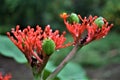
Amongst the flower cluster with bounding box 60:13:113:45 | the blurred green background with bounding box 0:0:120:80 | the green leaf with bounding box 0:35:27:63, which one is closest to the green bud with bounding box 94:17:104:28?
the flower cluster with bounding box 60:13:113:45

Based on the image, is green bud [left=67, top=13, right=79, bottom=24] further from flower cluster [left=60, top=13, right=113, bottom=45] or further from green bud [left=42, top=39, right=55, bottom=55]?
green bud [left=42, top=39, right=55, bottom=55]

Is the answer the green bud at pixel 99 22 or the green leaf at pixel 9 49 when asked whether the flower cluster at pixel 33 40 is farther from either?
the green leaf at pixel 9 49

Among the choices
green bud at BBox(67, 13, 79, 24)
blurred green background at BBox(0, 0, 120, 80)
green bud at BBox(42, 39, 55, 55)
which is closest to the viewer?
green bud at BBox(42, 39, 55, 55)

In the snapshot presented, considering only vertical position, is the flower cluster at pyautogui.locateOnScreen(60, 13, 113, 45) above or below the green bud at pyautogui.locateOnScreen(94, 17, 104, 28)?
below

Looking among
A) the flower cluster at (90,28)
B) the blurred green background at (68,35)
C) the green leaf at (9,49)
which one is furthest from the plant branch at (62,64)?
the blurred green background at (68,35)

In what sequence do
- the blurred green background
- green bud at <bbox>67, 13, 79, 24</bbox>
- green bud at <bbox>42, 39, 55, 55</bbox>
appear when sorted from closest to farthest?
green bud at <bbox>42, 39, 55, 55</bbox> < green bud at <bbox>67, 13, 79, 24</bbox> < the blurred green background

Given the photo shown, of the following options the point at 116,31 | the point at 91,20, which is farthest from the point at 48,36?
the point at 116,31

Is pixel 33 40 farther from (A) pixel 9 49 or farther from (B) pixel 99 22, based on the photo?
(A) pixel 9 49
